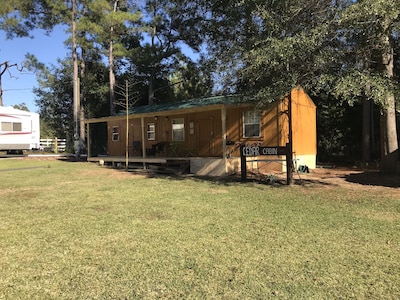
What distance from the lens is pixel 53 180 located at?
35.7ft

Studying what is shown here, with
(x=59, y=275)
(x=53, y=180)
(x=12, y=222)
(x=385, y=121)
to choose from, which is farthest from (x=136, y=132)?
(x=59, y=275)

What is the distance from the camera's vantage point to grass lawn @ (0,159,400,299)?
321 centimetres

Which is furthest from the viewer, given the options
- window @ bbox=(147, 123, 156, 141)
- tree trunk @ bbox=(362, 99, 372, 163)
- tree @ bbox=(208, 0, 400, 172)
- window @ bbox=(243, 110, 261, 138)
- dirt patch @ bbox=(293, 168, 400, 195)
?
window @ bbox=(147, 123, 156, 141)

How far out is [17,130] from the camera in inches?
870

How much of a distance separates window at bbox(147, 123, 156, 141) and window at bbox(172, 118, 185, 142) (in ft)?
4.38

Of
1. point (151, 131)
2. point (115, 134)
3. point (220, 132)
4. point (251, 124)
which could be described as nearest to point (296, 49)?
point (251, 124)

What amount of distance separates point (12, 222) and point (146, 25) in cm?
2051

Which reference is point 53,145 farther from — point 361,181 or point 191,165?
point 361,181

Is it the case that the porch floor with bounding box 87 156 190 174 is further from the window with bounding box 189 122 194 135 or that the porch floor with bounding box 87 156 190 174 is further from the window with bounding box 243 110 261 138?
the window with bounding box 243 110 261 138

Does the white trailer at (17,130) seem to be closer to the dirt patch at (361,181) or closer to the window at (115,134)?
the window at (115,134)

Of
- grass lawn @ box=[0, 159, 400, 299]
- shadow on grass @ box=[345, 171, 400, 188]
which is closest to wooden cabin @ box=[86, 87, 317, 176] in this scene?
shadow on grass @ box=[345, 171, 400, 188]

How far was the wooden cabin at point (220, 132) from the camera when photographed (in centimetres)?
1291

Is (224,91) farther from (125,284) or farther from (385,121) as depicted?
(125,284)

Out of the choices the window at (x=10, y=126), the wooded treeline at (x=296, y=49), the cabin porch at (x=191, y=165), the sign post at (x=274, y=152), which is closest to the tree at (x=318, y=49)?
the wooded treeline at (x=296, y=49)
